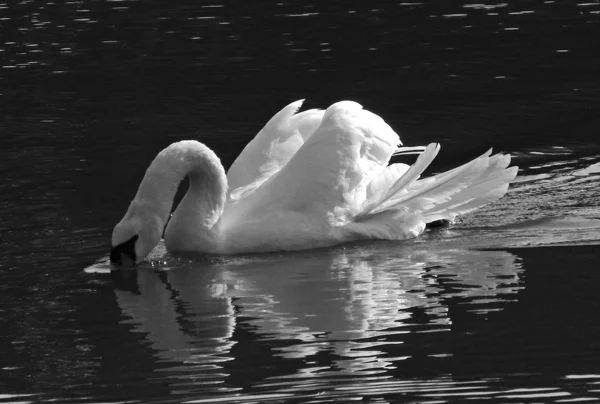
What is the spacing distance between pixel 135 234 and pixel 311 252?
4.87 ft

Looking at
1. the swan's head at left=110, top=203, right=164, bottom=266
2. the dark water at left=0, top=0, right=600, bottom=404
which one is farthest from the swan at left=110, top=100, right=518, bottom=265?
the dark water at left=0, top=0, right=600, bottom=404

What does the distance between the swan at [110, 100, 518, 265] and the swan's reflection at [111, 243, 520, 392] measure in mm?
207

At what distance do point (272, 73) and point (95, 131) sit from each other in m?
3.74

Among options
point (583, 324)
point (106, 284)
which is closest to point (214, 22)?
point (106, 284)

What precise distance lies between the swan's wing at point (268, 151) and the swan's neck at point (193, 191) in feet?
2.49

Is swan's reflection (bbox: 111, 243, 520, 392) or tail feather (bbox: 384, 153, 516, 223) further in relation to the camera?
tail feather (bbox: 384, 153, 516, 223)

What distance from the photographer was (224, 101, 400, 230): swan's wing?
36.6ft

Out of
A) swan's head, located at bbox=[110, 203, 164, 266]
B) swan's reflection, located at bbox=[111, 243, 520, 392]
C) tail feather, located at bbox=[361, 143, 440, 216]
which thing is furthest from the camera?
tail feather, located at bbox=[361, 143, 440, 216]

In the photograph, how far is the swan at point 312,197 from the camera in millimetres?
10875

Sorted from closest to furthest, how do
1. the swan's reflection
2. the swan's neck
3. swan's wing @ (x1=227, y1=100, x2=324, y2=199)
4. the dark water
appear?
the dark water, the swan's reflection, the swan's neck, swan's wing @ (x1=227, y1=100, x2=324, y2=199)

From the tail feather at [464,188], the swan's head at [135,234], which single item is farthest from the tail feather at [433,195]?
the swan's head at [135,234]

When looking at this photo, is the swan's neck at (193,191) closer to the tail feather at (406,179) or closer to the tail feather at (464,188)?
the tail feather at (406,179)

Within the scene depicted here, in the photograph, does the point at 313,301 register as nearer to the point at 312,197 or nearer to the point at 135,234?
the point at 312,197

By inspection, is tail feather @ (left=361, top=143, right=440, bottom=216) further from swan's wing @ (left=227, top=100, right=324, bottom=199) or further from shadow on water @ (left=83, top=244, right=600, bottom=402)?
swan's wing @ (left=227, top=100, right=324, bottom=199)
